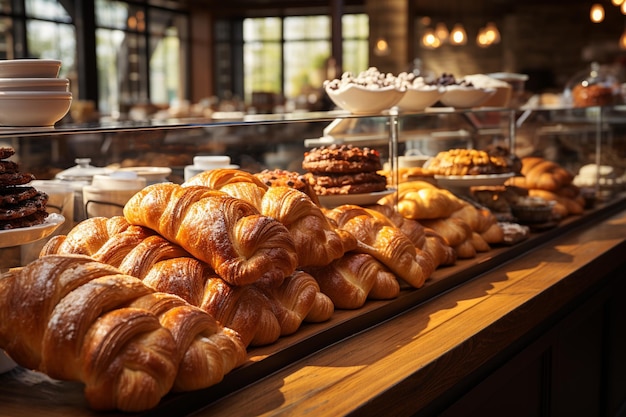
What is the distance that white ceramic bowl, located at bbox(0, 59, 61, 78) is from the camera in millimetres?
1739

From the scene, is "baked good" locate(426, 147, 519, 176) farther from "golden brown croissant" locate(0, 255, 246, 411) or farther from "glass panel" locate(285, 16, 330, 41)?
"glass panel" locate(285, 16, 330, 41)

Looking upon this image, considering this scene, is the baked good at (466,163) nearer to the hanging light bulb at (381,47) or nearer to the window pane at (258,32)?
the hanging light bulb at (381,47)

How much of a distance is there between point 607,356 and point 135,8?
51.0 feet

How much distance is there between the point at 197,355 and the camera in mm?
1354

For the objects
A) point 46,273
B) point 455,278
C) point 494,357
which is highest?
point 46,273

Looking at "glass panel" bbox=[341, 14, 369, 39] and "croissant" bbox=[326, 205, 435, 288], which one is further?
"glass panel" bbox=[341, 14, 369, 39]

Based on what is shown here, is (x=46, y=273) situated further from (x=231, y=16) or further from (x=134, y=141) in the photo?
(x=231, y=16)

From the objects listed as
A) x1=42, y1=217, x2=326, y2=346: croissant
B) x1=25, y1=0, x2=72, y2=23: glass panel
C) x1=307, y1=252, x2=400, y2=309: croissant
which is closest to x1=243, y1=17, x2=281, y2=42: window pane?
x1=25, y1=0, x2=72, y2=23: glass panel

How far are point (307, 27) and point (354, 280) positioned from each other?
1905 centimetres

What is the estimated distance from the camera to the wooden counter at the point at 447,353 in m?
1.44

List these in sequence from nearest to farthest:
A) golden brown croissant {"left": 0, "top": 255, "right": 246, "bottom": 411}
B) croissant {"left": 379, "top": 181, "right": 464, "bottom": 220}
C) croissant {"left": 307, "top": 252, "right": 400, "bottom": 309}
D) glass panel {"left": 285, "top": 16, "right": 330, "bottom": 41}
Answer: golden brown croissant {"left": 0, "top": 255, "right": 246, "bottom": 411} → croissant {"left": 307, "top": 252, "right": 400, "bottom": 309} → croissant {"left": 379, "top": 181, "right": 464, "bottom": 220} → glass panel {"left": 285, "top": 16, "right": 330, "bottom": 41}

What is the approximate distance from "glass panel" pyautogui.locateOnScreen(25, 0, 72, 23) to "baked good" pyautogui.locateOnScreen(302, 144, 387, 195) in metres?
12.9

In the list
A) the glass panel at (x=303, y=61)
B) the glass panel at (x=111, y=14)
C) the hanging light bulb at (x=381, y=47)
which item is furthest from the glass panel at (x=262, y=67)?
the hanging light bulb at (x=381, y=47)

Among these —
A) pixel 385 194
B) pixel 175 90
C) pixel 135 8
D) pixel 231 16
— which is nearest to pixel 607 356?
pixel 385 194
